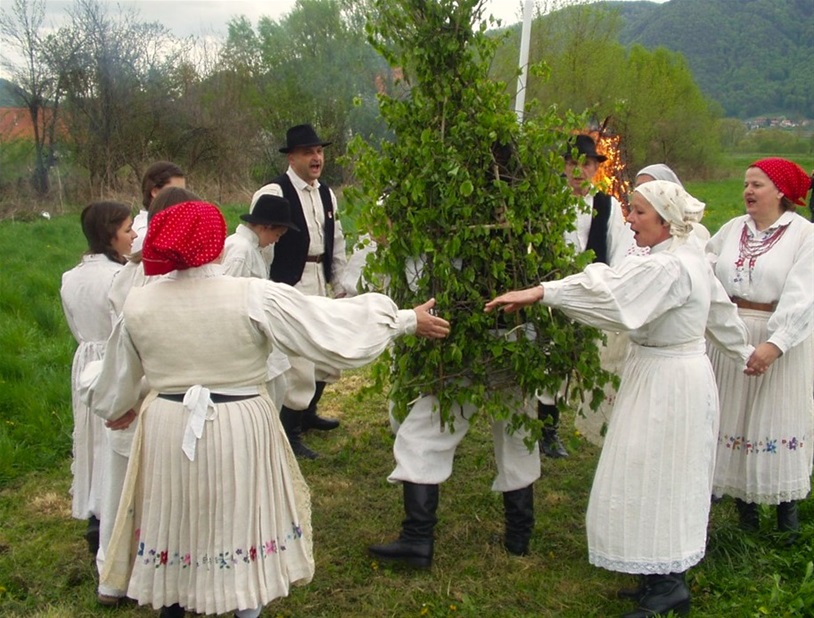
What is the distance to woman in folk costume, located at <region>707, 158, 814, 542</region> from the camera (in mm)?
4055

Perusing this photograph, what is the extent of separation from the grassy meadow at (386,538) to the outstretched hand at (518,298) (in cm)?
84

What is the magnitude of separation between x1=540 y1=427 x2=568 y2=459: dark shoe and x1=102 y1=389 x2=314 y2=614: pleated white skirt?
2899mm

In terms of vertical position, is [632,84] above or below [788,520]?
above

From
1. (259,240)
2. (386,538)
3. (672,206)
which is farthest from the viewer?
(259,240)

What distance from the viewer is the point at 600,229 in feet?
17.2

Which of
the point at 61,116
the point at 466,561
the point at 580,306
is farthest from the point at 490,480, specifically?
the point at 61,116

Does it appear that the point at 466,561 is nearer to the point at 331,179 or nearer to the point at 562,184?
the point at 562,184

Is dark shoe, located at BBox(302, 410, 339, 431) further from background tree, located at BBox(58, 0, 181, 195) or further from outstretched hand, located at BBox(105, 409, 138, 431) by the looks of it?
background tree, located at BBox(58, 0, 181, 195)

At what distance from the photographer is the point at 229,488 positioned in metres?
2.90

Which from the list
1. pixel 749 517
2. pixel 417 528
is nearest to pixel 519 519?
pixel 417 528

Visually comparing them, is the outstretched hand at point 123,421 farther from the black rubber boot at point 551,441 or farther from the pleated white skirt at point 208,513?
the black rubber boot at point 551,441

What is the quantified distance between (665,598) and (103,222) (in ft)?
10.0

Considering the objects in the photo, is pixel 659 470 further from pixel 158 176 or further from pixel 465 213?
pixel 158 176

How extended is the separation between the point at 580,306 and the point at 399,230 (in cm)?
88
